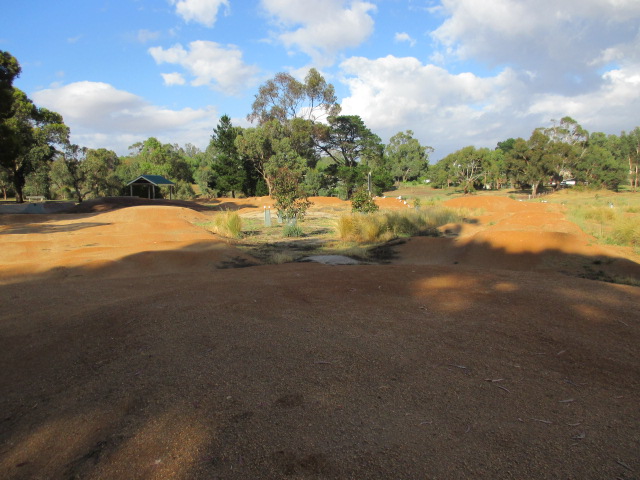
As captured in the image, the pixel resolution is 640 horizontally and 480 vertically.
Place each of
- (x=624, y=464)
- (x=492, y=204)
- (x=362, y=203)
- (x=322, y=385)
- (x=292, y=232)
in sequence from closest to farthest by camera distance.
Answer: (x=624, y=464)
(x=322, y=385)
(x=292, y=232)
(x=362, y=203)
(x=492, y=204)

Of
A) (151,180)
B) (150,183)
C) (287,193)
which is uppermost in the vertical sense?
(151,180)

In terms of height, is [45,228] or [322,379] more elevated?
[45,228]

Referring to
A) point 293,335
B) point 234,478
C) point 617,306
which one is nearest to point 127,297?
point 293,335

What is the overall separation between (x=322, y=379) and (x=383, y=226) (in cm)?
1350

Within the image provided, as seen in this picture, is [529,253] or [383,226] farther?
[383,226]

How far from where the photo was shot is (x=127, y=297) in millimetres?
6492

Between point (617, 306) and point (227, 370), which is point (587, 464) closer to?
point (227, 370)

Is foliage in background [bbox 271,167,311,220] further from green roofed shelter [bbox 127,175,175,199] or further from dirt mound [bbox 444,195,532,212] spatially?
green roofed shelter [bbox 127,175,175,199]

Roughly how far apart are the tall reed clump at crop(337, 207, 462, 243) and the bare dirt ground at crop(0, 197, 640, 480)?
831cm

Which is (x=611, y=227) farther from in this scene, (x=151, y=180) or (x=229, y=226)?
(x=151, y=180)

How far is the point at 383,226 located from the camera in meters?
16.6

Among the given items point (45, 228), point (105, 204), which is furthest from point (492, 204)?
point (105, 204)

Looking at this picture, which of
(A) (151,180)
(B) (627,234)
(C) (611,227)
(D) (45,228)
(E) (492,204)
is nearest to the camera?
(B) (627,234)

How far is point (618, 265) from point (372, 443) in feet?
30.8
